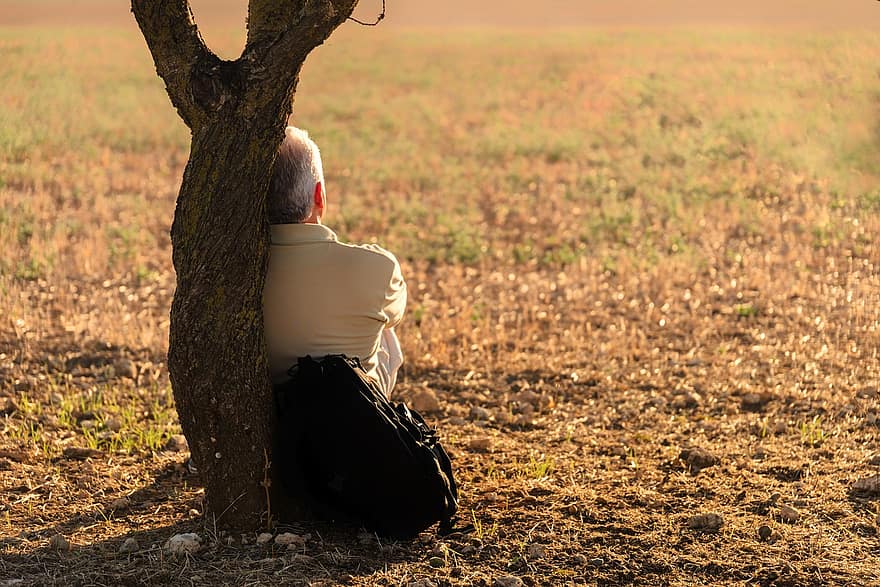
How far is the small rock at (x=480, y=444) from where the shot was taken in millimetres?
5848

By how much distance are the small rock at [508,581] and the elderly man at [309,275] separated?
3.80 ft

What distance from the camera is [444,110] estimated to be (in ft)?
70.3

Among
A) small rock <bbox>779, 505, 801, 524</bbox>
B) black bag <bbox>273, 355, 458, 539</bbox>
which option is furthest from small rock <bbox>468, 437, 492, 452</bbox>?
small rock <bbox>779, 505, 801, 524</bbox>

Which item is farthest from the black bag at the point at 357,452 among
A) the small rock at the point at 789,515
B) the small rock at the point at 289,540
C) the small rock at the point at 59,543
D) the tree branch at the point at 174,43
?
the small rock at the point at 789,515

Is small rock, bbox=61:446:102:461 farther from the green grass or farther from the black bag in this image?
the green grass

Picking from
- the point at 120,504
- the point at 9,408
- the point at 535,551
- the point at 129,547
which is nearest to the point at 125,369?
the point at 9,408

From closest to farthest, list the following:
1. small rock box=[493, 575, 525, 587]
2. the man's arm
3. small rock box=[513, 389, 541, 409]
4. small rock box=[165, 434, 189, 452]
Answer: small rock box=[493, 575, 525, 587] < the man's arm < small rock box=[165, 434, 189, 452] < small rock box=[513, 389, 541, 409]

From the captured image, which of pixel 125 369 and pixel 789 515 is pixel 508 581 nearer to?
pixel 789 515

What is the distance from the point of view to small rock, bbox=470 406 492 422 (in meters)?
6.52

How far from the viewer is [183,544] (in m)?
4.23

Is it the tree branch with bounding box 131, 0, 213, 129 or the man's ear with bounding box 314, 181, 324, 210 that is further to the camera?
the man's ear with bounding box 314, 181, 324, 210

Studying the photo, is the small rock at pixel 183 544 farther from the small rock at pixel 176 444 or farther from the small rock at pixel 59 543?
the small rock at pixel 176 444

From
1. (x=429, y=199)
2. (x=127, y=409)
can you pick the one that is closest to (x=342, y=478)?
(x=127, y=409)

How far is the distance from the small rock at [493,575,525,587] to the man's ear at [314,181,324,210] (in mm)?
1675
